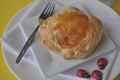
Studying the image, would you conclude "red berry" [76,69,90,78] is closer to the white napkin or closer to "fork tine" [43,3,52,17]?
the white napkin

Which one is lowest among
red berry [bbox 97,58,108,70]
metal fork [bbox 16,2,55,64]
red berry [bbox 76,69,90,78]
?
red berry [bbox 76,69,90,78]

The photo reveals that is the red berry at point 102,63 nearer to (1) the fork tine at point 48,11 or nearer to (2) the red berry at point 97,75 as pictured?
(2) the red berry at point 97,75

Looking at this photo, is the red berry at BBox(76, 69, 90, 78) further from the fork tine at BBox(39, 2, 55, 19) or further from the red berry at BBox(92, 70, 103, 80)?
the fork tine at BBox(39, 2, 55, 19)

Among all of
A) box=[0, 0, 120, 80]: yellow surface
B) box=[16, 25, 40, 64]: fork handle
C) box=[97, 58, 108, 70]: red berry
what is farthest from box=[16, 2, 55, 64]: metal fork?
box=[97, 58, 108, 70]: red berry

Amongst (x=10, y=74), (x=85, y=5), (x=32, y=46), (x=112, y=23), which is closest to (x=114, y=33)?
(x=112, y=23)

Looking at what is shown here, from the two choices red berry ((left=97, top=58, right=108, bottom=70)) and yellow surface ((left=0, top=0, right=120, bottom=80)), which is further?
yellow surface ((left=0, top=0, right=120, bottom=80))

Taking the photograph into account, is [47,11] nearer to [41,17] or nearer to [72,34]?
[41,17]

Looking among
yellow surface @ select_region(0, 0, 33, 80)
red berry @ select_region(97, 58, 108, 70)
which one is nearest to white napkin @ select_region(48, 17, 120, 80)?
red berry @ select_region(97, 58, 108, 70)

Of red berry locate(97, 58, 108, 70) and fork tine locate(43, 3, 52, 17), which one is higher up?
fork tine locate(43, 3, 52, 17)

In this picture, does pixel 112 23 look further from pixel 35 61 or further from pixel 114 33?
pixel 35 61

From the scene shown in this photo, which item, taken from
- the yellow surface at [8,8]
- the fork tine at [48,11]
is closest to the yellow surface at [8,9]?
the yellow surface at [8,8]
